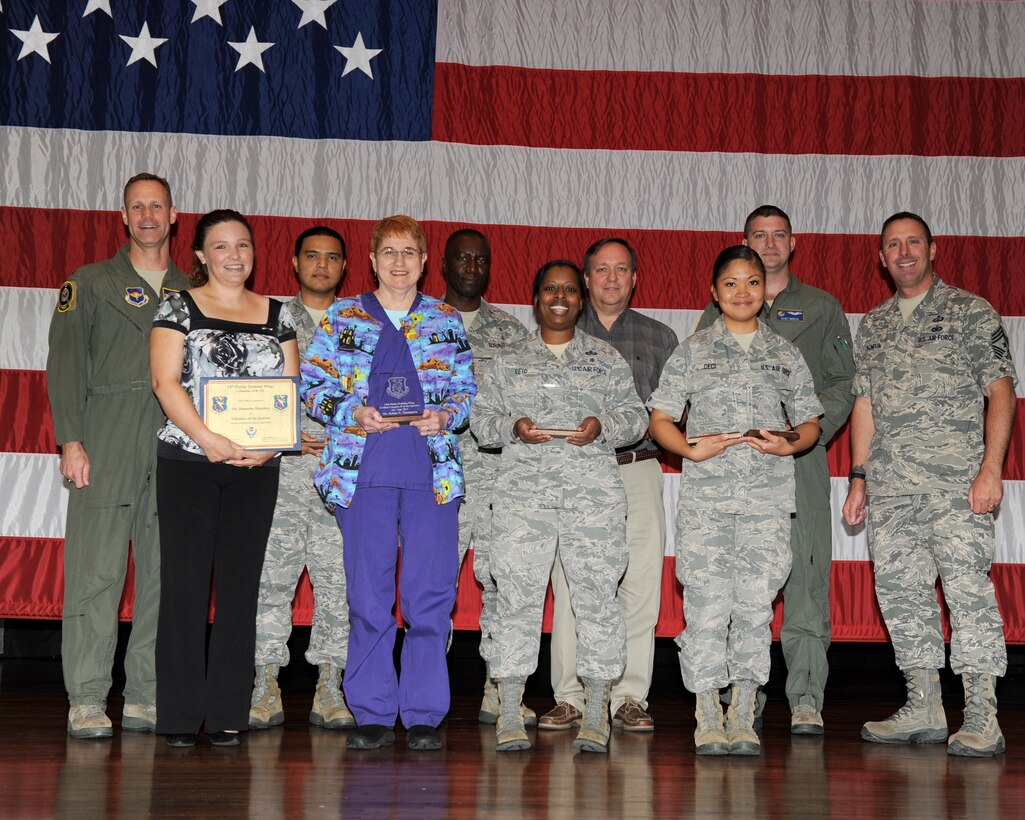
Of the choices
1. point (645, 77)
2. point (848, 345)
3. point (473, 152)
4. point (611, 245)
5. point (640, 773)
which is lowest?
point (640, 773)

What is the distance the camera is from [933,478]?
13.1 feet

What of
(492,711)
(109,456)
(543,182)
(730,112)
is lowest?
(492,711)

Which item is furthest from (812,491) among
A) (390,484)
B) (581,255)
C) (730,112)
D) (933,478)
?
(730,112)

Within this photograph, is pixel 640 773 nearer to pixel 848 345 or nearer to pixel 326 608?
pixel 326 608

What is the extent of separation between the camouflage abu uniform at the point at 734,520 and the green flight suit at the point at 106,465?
196 centimetres

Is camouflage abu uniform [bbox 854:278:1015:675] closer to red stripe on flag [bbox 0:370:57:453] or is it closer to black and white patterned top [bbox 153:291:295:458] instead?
black and white patterned top [bbox 153:291:295:458]

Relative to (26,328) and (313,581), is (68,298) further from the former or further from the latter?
(313,581)

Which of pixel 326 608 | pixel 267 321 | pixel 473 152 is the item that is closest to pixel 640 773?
pixel 326 608

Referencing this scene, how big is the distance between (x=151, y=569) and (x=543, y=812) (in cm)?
191

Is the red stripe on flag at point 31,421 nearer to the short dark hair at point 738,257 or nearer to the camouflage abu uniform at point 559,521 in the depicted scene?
the short dark hair at point 738,257

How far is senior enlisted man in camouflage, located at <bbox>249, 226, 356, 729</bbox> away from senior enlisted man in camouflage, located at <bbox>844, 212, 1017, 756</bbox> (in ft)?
6.59

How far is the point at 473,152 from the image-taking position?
205 inches

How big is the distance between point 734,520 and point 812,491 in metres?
0.75

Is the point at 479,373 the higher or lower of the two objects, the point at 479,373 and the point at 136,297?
the lower
